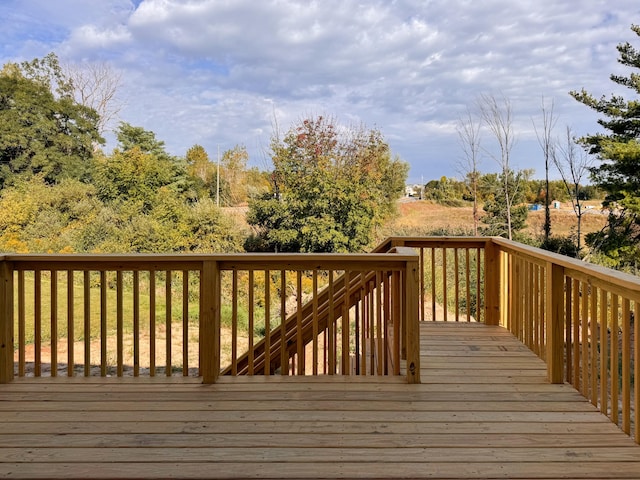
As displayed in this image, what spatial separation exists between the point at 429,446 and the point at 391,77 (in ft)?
56.4

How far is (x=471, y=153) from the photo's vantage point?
44.8 feet

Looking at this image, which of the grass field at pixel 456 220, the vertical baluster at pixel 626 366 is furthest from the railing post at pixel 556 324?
the grass field at pixel 456 220

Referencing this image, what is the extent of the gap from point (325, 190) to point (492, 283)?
9550mm

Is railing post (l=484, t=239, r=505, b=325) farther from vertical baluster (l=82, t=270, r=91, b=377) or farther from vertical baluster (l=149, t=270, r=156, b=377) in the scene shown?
vertical baluster (l=82, t=270, r=91, b=377)

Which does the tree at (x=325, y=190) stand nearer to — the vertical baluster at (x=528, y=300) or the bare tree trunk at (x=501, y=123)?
the bare tree trunk at (x=501, y=123)

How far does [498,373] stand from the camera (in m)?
3.25

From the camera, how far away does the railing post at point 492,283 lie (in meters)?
4.69

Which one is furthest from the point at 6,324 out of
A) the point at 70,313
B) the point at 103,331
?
the point at 103,331

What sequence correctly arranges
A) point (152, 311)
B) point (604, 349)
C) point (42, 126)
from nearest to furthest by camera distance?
point (604, 349)
point (152, 311)
point (42, 126)

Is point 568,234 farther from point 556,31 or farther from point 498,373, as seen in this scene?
point 498,373

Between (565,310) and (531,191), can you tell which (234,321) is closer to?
(565,310)

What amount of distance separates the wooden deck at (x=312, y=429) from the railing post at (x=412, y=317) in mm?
116

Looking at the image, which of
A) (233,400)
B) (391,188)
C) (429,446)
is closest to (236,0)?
(391,188)

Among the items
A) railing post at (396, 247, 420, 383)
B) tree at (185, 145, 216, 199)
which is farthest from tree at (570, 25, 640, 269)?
tree at (185, 145, 216, 199)
